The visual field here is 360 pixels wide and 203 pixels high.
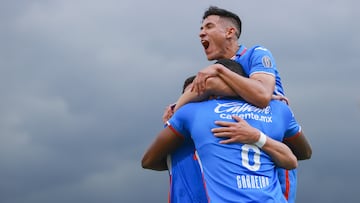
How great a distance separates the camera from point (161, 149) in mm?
8891

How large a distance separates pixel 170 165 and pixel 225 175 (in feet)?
4.75

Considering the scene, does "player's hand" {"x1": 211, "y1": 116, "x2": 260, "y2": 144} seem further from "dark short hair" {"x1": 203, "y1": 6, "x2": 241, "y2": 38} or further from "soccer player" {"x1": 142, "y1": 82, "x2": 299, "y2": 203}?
"dark short hair" {"x1": 203, "y1": 6, "x2": 241, "y2": 38}

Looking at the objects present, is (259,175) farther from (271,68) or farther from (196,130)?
(271,68)

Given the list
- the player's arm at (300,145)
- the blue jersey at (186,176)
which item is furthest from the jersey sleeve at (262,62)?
the blue jersey at (186,176)

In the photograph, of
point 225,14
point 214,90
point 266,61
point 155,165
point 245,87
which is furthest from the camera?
point 225,14

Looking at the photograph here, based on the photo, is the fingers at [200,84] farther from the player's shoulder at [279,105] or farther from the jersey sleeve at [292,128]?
the jersey sleeve at [292,128]

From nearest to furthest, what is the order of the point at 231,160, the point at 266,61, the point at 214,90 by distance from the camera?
1. the point at 231,160
2. the point at 214,90
3. the point at 266,61

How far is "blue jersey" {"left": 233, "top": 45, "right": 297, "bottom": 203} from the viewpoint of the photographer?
30.5 feet

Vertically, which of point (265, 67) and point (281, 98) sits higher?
point (265, 67)

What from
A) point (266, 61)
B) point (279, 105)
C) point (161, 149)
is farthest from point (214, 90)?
point (266, 61)

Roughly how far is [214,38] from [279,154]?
279cm

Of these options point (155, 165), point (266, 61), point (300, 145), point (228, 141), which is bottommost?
point (228, 141)

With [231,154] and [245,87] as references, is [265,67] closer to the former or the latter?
[245,87]

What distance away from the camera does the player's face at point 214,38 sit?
10500 millimetres
